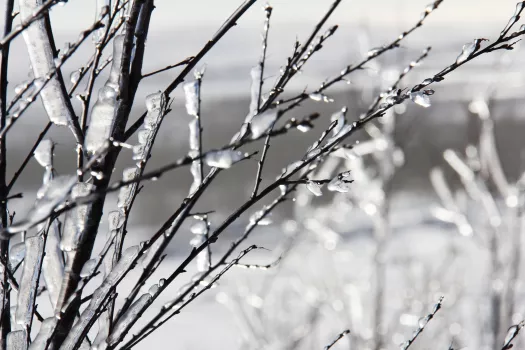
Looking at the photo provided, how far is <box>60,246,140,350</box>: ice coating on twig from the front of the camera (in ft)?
4.57

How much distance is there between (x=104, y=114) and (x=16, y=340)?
67 centimetres

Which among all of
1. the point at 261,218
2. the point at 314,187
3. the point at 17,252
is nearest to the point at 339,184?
the point at 314,187

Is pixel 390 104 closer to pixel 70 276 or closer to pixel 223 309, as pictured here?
pixel 70 276

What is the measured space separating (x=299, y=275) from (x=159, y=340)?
4394 mm

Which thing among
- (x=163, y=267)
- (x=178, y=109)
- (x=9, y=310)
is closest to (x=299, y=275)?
(x=163, y=267)

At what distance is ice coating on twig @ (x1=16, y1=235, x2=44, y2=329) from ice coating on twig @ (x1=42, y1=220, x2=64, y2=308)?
50 millimetres

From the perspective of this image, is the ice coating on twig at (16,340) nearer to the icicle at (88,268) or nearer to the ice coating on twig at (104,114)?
the icicle at (88,268)

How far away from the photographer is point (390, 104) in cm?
132

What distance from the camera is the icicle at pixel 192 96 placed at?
4.69 feet

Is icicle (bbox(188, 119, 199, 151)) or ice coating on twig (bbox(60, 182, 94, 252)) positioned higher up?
icicle (bbox(188, 119, 199, 151))

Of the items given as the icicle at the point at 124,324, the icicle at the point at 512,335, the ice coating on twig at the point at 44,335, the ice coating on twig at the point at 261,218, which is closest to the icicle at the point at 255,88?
the ice coating on twig at the point at 261,218

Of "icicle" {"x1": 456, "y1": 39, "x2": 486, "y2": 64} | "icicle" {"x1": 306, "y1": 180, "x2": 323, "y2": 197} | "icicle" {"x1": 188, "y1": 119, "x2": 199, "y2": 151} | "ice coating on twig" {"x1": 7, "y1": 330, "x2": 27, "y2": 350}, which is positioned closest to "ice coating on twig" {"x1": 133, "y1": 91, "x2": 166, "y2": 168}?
"icicle" {"x1": 188, "y1": 119, "x2": 199, "y2": 151}

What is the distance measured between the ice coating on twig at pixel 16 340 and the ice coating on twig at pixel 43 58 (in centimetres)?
59

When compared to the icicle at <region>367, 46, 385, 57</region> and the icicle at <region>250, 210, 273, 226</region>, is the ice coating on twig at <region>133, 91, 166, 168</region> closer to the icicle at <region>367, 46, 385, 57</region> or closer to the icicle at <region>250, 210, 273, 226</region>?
the icicle at <region>250, 210, 273, 226</region>
